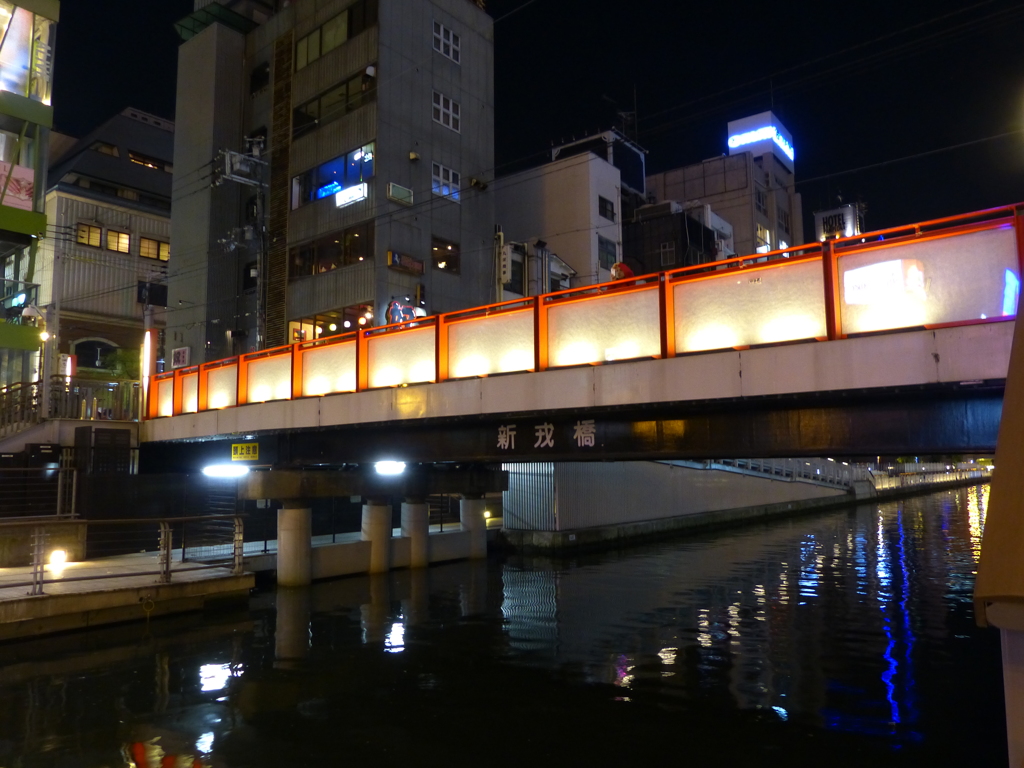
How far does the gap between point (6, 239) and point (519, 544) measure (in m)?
23.1

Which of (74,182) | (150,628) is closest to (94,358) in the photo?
(74,182)

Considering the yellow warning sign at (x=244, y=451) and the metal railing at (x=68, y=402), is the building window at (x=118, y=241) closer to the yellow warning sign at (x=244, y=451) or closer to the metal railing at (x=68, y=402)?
the metal railing at (x=68, y=402)

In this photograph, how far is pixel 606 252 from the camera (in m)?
46.8

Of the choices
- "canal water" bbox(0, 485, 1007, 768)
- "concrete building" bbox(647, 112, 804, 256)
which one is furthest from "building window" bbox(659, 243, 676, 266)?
"canal water" bbox(0, 485, 1007, 768)

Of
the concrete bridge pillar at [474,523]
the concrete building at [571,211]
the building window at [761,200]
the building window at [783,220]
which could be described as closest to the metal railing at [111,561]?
the concrete bridge pillar at [474,523]

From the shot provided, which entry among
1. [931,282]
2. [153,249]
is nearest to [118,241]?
[153,249]

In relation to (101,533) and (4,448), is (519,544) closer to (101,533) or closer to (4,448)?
(101,533)

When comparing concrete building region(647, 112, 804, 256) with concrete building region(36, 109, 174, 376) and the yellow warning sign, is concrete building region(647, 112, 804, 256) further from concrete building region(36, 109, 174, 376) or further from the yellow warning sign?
the yellow warning sign

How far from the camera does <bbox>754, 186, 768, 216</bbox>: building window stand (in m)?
79.4

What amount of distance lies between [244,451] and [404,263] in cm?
1512

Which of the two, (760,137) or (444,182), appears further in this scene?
(760,137)

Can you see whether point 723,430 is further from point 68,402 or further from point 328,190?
point 328,190

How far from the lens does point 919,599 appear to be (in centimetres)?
2005

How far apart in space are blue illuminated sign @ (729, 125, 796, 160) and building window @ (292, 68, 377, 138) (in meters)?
72.4
